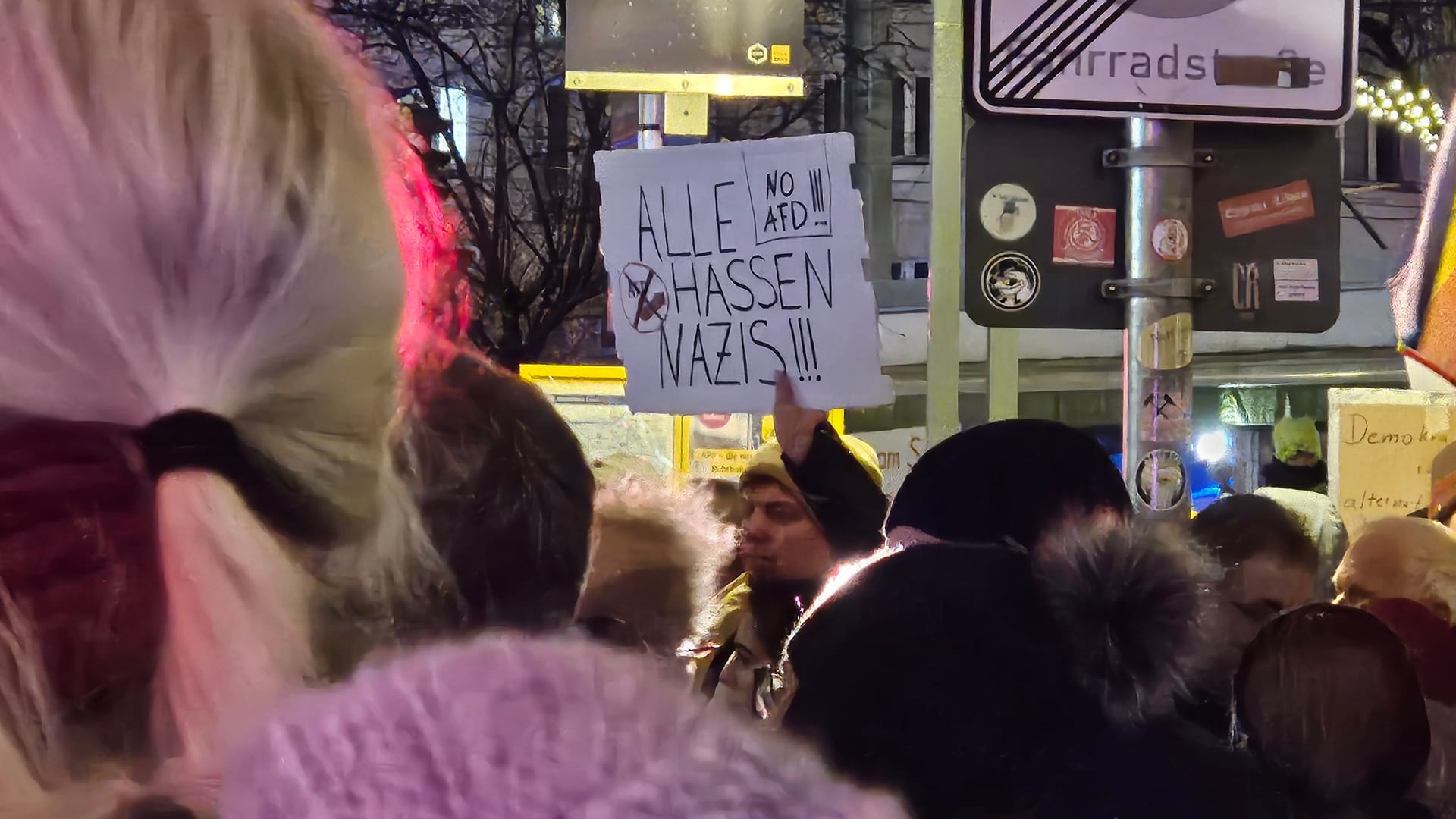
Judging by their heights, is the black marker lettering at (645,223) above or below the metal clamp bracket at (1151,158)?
below

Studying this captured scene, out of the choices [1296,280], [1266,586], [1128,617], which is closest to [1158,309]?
[1296,280]

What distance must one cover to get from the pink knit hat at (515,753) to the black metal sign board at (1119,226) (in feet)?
5.10

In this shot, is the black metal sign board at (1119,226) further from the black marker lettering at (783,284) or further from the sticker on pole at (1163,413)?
the black marker lettering at (783,284)

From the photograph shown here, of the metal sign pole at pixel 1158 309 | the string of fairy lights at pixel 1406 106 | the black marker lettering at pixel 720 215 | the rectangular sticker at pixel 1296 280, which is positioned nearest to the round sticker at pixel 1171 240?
the metal sign pole at pixel 1158 309

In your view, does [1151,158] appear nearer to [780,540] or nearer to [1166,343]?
[1166,343]

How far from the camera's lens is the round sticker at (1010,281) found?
2.12m

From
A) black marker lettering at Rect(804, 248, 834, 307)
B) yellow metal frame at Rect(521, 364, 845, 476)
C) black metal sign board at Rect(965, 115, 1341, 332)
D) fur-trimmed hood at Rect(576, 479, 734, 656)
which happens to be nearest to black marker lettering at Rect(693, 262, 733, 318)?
black marker lettering at Rect(804, 248, 834, 307)

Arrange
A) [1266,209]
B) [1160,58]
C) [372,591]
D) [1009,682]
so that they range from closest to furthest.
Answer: [372,591]
[1009,682]
[1160,58]
[1266,209]

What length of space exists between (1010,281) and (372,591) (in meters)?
1.47

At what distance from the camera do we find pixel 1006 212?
2.12 meters

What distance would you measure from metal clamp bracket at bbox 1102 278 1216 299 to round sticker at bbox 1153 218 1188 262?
0.05 meters

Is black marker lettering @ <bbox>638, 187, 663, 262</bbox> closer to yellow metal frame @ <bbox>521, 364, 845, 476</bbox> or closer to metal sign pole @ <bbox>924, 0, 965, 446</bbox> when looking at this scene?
metal sign pole @ <bbox>924, 0, 965, 446</bbox>

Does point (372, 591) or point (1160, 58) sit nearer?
point (372, 591)

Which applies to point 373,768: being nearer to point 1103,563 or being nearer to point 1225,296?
point 1103,563
